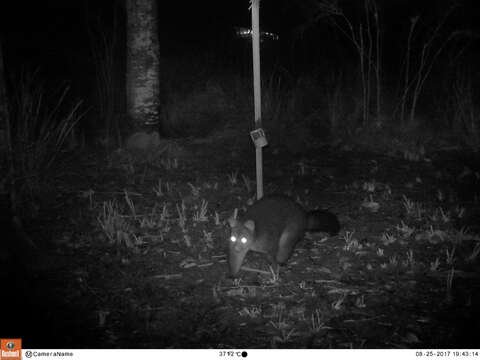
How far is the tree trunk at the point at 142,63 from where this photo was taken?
764 centimetres

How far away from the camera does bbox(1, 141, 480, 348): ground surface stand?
3424mm

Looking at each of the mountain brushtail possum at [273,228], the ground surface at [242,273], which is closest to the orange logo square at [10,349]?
the ground surface at [242,273]

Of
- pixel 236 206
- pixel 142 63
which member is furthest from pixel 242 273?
pixel 142 63

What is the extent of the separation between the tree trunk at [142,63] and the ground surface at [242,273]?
1.09 m

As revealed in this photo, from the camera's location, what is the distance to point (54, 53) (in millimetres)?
12781

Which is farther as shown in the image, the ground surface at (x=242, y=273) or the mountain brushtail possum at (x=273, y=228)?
the mountain brushtail possum at (x=273, y=228)

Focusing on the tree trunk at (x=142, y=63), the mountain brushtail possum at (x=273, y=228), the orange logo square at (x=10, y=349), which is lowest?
the orange logo square at (x=10, y=349)

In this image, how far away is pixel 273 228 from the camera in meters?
4.60

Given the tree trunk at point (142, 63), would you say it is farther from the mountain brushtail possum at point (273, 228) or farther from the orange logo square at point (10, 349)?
the orange logo square at point (10, 349)

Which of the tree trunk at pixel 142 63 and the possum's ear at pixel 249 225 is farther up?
the tree trunk at pixel 142 63

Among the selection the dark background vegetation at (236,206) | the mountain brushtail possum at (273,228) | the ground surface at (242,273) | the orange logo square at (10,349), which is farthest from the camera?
the mountain brushtail possum at (273,228)

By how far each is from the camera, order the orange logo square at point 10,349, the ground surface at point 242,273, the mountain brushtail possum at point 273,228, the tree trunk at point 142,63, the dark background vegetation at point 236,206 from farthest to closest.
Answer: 1. the tree trunk at point 142,63
2. the mountain brushtail possum at point 273,228
3. the dark background vegetation at point 236,206
4. the ground surface at point 242,273
5. the orange logo square at point 10,349

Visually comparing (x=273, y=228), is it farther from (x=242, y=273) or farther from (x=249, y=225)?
(x=242, y=273)

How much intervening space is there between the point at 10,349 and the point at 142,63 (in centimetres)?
547
